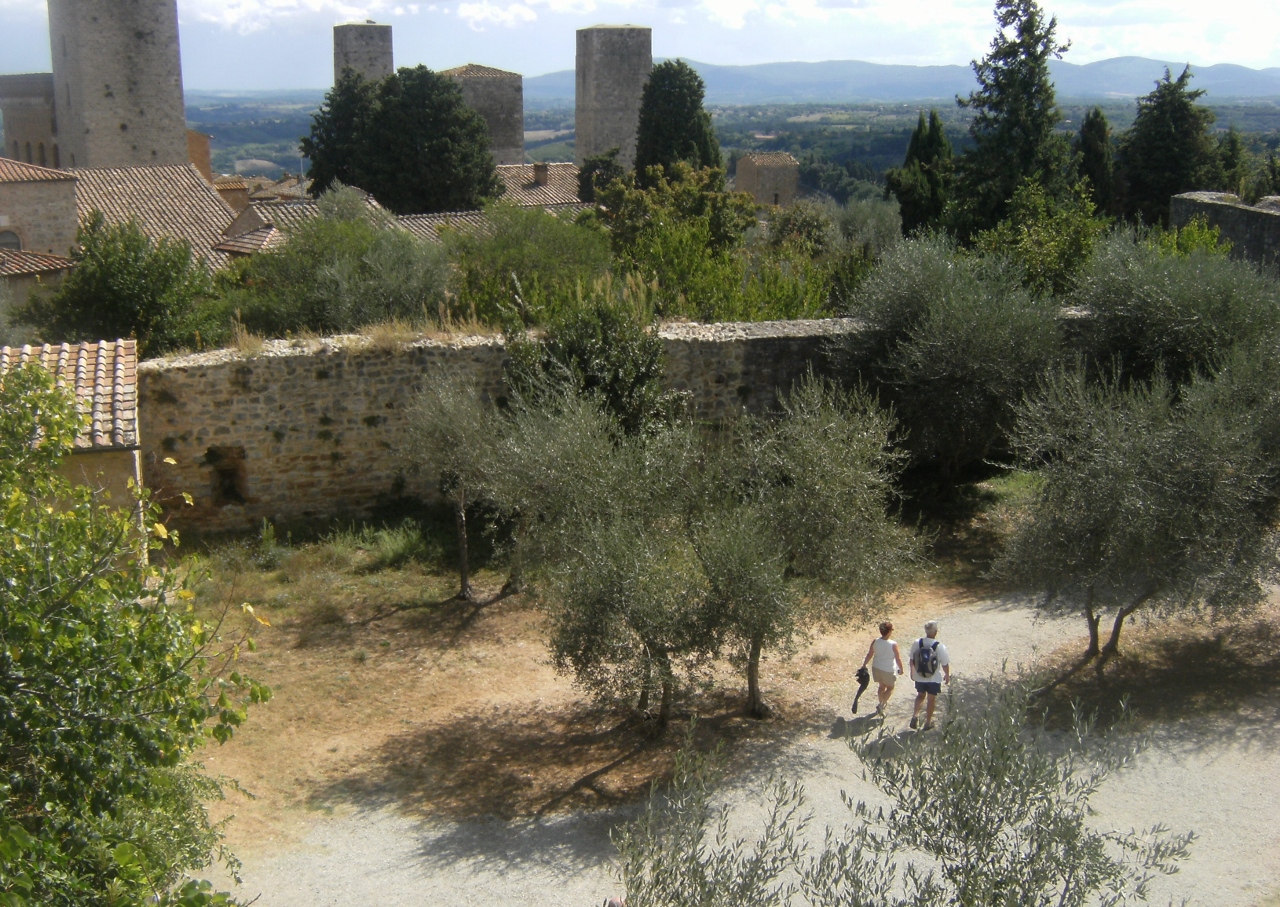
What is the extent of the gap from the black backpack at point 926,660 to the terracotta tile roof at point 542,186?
105 feet

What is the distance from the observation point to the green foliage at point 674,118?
37.5m

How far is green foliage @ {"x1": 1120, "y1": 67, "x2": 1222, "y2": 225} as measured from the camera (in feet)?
91.3

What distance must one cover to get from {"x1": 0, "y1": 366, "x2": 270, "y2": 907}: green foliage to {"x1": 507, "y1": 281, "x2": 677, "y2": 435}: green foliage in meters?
6.64

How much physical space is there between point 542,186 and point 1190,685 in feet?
120

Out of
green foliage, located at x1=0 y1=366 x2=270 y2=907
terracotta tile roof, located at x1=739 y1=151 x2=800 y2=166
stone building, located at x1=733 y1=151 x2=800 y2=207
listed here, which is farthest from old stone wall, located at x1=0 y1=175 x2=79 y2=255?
terracotta tile roof, located at x1=739 y1=151 x2=800 y2=166

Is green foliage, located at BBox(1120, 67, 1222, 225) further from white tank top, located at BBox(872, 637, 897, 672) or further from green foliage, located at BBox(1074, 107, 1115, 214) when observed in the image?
white tank top, located at BBox(872, 637, 897, 672)

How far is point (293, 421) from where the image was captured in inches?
468

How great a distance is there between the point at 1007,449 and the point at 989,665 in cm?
338

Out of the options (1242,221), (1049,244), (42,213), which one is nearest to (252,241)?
(42,213)

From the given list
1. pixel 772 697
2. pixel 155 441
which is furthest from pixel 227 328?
pixel 772 697

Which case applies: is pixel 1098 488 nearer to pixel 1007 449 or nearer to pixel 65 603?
pixel 1007 449

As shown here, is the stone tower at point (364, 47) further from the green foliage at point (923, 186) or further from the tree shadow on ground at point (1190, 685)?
the tree shadow on ground at point (1190, 685)

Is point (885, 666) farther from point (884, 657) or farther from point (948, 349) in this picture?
point (948, 349)

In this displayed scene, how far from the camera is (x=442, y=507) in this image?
12352mm
